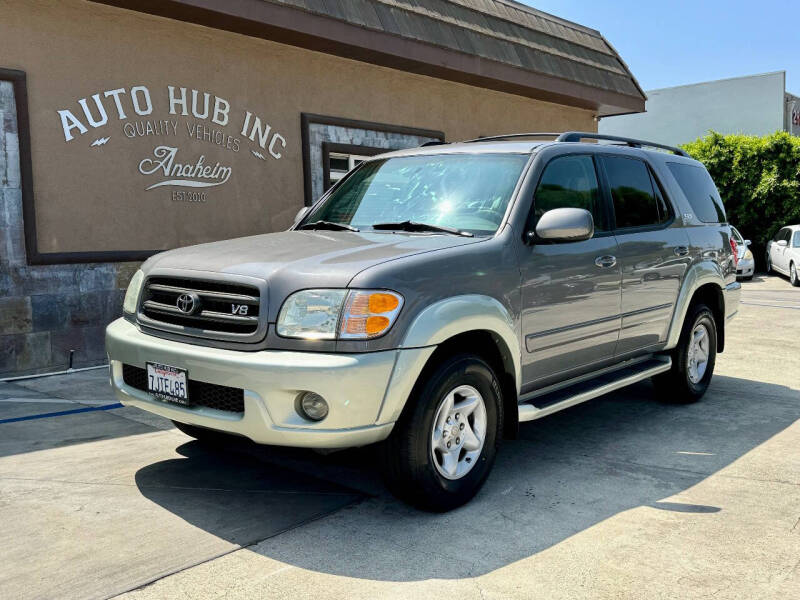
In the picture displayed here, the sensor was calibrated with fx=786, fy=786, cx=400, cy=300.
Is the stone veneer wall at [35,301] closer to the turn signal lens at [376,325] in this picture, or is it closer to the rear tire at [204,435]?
the rear tire at [204,435]

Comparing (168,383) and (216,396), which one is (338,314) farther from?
(168,383)

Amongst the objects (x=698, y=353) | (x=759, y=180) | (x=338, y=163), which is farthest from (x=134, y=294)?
(x=759, y=180)

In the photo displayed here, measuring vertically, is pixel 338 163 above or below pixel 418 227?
above

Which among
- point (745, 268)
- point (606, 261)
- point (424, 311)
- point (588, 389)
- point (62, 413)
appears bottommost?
point (62, 413)

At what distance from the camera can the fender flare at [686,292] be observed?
5.90 metres

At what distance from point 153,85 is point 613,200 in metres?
5.73

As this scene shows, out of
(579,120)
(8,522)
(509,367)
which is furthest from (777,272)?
(8,522)

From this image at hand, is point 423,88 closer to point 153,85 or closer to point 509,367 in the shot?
point 153,85

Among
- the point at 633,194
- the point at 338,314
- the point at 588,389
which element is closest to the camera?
the point at 338,314

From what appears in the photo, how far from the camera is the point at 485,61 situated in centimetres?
1206

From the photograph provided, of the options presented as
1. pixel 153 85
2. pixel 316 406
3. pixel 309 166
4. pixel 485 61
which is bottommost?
pixel 316 406

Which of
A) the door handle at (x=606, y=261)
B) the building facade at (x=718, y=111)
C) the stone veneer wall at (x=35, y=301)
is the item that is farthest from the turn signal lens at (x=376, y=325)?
the building facade at (x=718, y=111)

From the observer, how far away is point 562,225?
4352 mm

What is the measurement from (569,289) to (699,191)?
2506 mm
